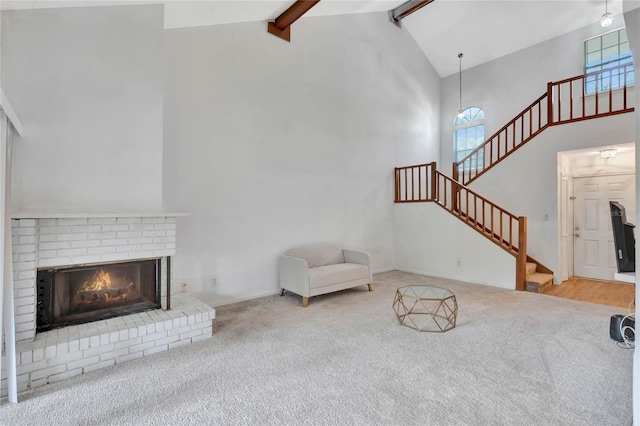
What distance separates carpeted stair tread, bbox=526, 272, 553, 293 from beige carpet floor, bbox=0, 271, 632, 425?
3.81ft

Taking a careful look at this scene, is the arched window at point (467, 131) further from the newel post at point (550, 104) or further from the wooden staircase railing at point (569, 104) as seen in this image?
the newel post at point (550, 104)

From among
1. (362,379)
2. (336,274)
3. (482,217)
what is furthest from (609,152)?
(362,379)

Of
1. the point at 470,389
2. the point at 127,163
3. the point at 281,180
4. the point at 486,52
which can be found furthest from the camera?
the point at 486,52

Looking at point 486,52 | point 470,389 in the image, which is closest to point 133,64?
point 470,389

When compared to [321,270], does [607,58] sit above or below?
above

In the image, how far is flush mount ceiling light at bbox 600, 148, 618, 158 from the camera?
5289mm

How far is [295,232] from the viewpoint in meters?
5.02

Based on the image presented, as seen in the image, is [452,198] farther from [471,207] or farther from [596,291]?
[596,291]

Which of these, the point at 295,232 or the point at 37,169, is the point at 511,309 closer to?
the point at 295,232

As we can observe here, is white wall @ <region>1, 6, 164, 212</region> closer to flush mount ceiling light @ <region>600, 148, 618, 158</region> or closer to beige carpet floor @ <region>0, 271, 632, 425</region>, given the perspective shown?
beige carpet floor @ <region>0, 271, 632, 425</region>

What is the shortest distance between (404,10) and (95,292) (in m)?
7.34

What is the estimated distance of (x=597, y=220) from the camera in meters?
5.81

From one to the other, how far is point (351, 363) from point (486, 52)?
7.96 metres

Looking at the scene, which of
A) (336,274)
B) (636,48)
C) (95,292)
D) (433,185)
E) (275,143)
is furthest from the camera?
(433,185)
